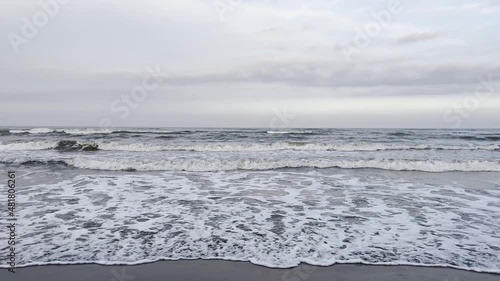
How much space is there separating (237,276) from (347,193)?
5922 millimetres

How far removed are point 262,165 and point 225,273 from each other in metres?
10.1

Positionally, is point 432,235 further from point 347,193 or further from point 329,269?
point 347,193

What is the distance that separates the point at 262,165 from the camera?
14312mm

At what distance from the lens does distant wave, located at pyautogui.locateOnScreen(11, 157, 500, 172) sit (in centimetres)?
1383

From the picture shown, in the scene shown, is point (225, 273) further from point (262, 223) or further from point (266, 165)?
point (266, 165)

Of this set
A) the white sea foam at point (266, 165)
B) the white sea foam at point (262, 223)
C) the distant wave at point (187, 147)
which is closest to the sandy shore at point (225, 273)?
the white sea foam at point (262, 223)

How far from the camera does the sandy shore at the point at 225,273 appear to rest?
4121 mm

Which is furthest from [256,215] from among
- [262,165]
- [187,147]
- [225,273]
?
[187,147]

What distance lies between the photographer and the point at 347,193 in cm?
930

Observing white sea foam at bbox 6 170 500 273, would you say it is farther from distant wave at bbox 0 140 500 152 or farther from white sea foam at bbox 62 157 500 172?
distant wave at bbox 0 140 500 152

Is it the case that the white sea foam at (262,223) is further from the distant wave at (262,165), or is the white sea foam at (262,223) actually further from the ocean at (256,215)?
the distant wave at (262,165)

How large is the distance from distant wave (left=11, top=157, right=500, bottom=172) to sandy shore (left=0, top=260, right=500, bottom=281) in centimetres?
928

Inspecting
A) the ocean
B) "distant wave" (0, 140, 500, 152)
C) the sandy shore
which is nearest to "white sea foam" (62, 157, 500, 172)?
the ocean

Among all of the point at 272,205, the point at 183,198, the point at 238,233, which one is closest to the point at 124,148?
the point at 183,198
